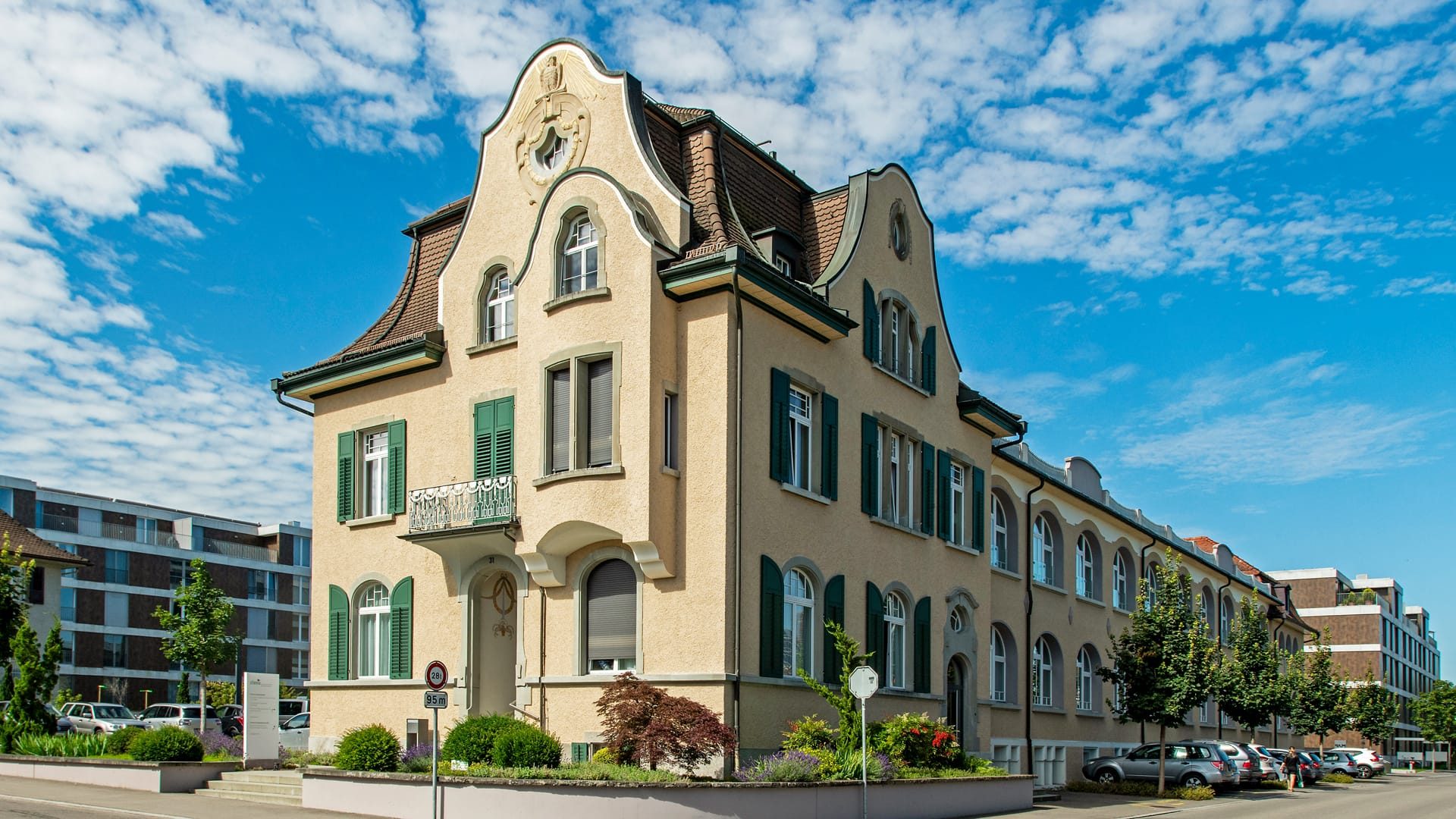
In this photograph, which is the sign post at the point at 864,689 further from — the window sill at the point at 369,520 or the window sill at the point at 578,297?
the window sill at the point at 369,520

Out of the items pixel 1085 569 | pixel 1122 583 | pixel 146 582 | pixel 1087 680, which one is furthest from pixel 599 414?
pixel 146 582

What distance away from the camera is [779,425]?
2209 cm

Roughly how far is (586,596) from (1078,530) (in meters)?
20.1

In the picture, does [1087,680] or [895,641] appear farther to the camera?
[1087,680]

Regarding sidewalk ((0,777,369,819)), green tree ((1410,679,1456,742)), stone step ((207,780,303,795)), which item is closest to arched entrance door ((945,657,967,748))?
stone step ((207,780,303,795))

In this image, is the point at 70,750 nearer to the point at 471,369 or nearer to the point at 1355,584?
the point at 471,369

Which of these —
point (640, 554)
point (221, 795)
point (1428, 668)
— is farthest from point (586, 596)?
point (1428, 668)

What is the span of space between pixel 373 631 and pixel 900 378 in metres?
11.8

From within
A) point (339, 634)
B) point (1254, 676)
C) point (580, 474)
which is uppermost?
point (580, 474)

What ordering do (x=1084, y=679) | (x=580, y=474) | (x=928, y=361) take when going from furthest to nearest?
(x=1084, y=679) < (x=928, y=361) < (x=580, y=474)

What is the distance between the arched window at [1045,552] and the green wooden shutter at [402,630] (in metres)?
17.7

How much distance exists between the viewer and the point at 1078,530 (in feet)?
124

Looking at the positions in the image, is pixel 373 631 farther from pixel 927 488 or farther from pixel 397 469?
pixel 927 488

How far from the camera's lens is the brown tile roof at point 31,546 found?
49406 millimetres
